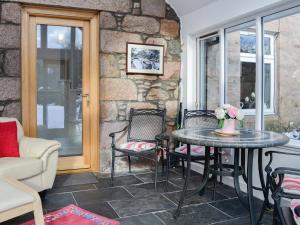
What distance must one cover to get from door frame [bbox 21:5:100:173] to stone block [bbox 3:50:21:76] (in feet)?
0.22

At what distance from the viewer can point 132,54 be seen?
4059 millimetres

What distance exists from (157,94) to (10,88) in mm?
1878

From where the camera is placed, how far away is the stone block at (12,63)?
3504 millimetres

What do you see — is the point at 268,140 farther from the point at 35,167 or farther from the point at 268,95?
the point at 35,167

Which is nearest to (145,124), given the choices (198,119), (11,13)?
(198,119)

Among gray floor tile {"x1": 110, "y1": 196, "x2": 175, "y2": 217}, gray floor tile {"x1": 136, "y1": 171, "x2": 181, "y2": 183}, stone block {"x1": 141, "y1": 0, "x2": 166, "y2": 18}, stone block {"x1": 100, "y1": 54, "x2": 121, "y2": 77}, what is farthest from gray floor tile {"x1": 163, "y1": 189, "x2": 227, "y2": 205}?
stone block {"x1": 141, "y1": 0, "x2": 166, "y2": 18}

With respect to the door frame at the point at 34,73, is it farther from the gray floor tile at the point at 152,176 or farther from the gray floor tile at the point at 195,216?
Result: the gray floor tile at the point at 195,216

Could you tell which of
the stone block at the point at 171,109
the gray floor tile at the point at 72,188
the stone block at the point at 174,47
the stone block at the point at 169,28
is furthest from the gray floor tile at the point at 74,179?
the stone block at the point at 169,28

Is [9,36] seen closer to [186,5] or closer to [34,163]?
[34,163]

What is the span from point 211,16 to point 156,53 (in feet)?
2.95

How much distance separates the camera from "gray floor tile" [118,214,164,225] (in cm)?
246

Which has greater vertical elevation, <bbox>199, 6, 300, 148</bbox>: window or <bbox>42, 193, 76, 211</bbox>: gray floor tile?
<bbox>199, 6, 300, 148</bbox>: window

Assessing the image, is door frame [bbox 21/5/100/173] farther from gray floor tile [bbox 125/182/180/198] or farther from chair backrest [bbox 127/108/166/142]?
gray floor tile [bbox 125/182/180/198]

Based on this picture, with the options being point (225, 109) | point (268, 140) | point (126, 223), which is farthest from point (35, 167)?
point (268, 140)
